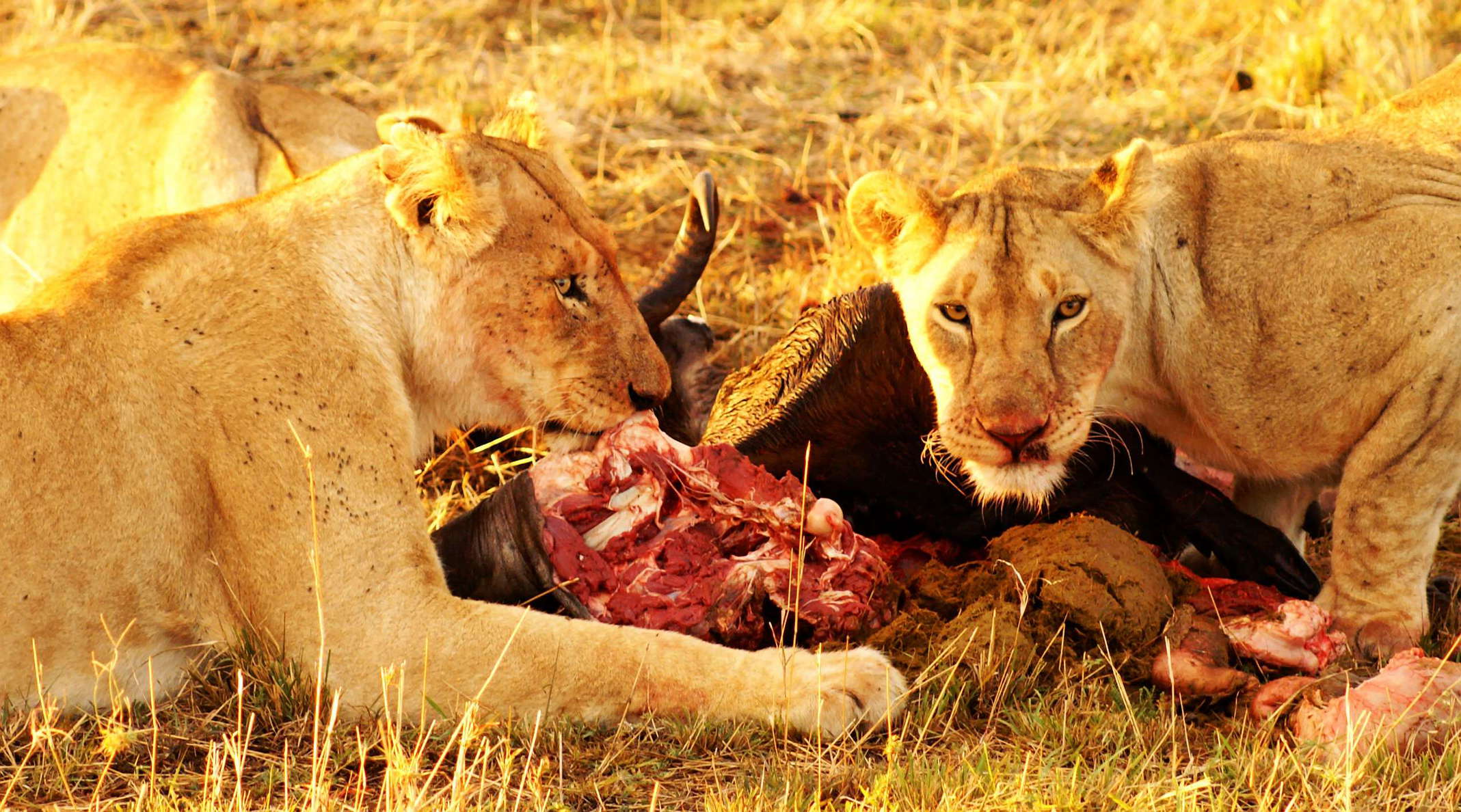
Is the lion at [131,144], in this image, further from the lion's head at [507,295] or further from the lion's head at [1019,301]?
the lion's head at [1019,301]

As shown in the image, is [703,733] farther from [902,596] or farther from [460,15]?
[460,15]

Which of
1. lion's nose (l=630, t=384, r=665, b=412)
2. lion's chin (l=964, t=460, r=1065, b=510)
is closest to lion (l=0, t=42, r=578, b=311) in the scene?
lion's nose (l=630, t=384, r=665, b=412)

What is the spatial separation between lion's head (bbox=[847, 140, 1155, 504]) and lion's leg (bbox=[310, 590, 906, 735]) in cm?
67

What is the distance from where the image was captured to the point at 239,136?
5.70 m

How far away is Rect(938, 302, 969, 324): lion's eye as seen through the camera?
368cm

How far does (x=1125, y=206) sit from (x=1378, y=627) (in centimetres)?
113

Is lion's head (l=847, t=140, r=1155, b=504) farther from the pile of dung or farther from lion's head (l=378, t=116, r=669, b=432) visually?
lion's head (l=378, t=116, r=669, b=432)

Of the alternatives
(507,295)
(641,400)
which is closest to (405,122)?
(507,295)

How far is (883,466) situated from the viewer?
4336 mm

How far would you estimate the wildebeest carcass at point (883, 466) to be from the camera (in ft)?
13.0

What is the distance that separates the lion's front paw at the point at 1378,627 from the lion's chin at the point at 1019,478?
2.42 ft

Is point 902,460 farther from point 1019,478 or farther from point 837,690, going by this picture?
point 837,690

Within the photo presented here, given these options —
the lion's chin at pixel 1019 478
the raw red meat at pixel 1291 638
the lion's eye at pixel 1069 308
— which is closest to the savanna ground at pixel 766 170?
the raw red meat at pixel 1291 638

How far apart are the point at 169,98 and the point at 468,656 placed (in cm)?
351
